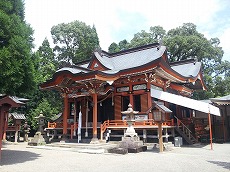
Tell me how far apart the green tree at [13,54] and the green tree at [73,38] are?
30021 millimetres

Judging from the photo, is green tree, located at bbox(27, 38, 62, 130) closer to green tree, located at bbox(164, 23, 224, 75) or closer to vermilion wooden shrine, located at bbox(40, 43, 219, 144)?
vermilion wooden shrine, located at bbox(40, 43, 219, 144)

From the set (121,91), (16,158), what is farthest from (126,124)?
(16,158)

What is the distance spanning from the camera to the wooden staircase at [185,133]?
15.7 metres

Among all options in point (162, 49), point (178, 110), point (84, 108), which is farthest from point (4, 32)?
point (178, 110)

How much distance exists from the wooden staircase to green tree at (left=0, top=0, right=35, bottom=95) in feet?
36.9

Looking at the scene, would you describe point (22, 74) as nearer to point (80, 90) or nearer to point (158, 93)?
point (80, 90)

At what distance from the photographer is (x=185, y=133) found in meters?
16.7

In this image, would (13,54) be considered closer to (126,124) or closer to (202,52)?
(126,124)

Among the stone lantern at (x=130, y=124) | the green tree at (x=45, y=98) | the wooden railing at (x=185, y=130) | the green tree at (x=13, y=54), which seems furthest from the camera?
the green tree at (x=45, y=98)

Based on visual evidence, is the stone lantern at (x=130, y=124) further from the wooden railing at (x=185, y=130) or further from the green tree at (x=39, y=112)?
the green tree at (x=39, y=112)

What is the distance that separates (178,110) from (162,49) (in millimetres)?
6476

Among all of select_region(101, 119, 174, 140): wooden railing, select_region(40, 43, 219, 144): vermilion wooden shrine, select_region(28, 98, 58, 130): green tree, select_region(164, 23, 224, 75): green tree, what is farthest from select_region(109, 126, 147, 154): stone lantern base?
select_region(164, 23, 224, 75): green tree

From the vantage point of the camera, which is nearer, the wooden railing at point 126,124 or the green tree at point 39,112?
the wooden railing at point 126,124

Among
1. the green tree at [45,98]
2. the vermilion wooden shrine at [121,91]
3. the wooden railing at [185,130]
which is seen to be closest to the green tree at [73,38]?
the green tree at [45,98]
